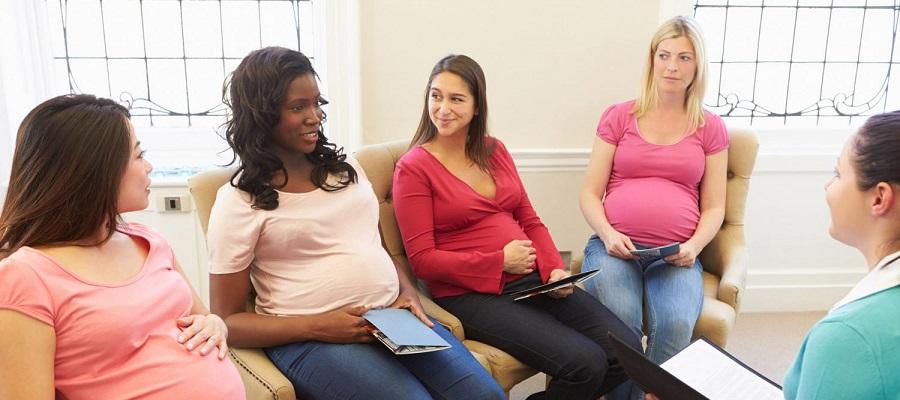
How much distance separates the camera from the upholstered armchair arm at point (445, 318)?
80.7 inches

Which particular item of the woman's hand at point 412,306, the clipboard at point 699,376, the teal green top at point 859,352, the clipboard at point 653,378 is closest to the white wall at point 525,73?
the woman's hand at point 412,306

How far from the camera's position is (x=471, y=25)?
9.27 ft

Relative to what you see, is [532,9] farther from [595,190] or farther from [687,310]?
[687,310]

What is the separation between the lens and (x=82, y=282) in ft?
4.43

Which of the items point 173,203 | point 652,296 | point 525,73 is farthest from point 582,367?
point 173,203

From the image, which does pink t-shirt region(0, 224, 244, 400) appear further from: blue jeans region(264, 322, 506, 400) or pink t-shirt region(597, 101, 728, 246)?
pink t-shirt region(597, 101, 728, 246)

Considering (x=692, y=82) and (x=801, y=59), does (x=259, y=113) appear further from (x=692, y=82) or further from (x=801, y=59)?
(x=801, y=59)

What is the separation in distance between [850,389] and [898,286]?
0.18 meters

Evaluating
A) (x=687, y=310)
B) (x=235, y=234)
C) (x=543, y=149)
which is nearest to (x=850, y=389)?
(x=687, y=310)

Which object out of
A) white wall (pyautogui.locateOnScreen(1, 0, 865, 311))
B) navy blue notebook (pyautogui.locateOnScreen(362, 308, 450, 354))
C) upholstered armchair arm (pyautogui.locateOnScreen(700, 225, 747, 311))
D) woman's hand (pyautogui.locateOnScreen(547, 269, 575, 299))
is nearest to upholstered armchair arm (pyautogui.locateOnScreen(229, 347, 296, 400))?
navy blue notebook (pyautogui.locateOnScreen(362, 308, 450, 354))

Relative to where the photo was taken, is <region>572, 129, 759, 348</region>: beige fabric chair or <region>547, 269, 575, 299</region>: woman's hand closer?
<region>547, 269, 575, 299</region>: woman's hand

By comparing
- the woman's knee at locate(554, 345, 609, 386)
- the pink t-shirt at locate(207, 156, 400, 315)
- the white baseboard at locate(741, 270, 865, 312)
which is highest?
the pink t-shirt at locate(207, 156, 400, 315)

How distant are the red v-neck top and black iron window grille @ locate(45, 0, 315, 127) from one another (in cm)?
109

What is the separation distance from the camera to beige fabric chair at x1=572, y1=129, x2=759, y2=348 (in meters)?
2.32
